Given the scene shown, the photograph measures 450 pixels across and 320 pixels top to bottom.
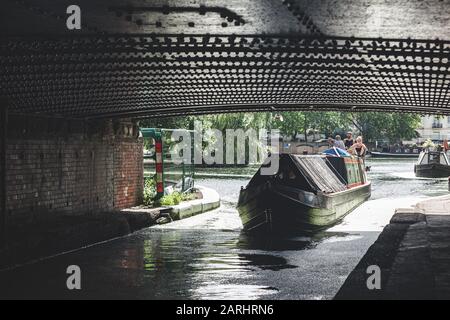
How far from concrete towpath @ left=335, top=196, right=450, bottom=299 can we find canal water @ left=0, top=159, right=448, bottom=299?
0.74 metres

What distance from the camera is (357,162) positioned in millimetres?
26750

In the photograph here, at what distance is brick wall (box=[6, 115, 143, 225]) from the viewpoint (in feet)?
46.9

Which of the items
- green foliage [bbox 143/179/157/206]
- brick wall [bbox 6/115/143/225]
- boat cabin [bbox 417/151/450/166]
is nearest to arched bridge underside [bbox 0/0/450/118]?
brick wall [bbox 6/115/143/225]

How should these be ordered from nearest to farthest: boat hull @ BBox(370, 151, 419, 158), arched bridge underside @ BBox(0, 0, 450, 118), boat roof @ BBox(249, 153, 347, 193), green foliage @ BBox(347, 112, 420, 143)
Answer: arched bridge underside @ BBox(0, 0, 450, 118) → boat roof @ BBox(249, 153, 347, 193) → green foliage @ BBox(347, 112, 420, 143) → boat hull @ BBox(370, 151, 419, 158)

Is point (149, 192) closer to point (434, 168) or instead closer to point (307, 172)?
point (307, 172)

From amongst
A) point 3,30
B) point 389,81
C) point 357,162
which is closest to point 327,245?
point 389,81

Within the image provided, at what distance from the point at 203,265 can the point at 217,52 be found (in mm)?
3436

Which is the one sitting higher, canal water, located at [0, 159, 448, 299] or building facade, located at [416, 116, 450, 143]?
building facade, located at [416, 116, 450, 143]

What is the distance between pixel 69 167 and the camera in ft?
54.9

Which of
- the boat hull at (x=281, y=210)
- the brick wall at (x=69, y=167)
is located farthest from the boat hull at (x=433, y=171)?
the boat hull at (x=281, y=210)

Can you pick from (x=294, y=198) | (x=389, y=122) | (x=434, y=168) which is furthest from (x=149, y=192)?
(x=389, y=122)

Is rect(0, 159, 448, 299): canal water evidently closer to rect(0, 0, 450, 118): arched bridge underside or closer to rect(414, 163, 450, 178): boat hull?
rect(0, 0, 450, 118): arched bridge underside

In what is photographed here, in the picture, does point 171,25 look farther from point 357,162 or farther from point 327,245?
point 357,162
